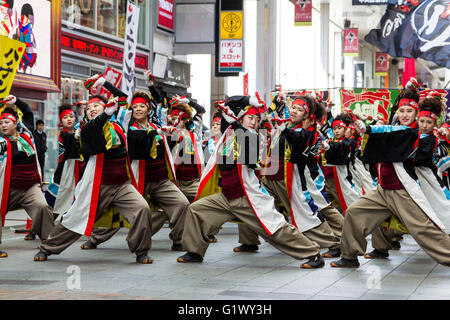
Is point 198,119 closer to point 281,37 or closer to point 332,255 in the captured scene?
point 332,255

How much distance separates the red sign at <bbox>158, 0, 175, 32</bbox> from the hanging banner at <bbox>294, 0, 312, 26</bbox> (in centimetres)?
713

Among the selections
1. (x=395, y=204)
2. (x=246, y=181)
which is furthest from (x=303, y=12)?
(x=395, y=204)

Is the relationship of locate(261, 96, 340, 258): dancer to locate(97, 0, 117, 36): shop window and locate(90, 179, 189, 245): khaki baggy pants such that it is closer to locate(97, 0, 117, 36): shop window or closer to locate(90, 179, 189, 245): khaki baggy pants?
locate(90, 179, 189, 245): khaki baggy pants

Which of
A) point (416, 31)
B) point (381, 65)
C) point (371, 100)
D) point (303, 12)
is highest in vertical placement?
point (303, 12)

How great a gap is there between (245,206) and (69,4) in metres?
10.3

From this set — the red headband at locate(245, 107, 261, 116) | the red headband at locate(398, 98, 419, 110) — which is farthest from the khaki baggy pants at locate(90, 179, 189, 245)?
the red headband at locate(398, 98, 419, 110)

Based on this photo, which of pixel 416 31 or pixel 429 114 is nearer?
pixel 429 114

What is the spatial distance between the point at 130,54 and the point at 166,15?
434 inches

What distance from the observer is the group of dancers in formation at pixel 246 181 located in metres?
7.11

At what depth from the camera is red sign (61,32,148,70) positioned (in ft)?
52.7

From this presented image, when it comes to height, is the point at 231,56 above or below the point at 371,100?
above

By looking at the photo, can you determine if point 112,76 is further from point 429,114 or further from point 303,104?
point 429,114

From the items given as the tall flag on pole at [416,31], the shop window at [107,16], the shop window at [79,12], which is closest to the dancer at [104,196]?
the tall flag on pole at [416,31]

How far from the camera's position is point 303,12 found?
2684 centimetres
